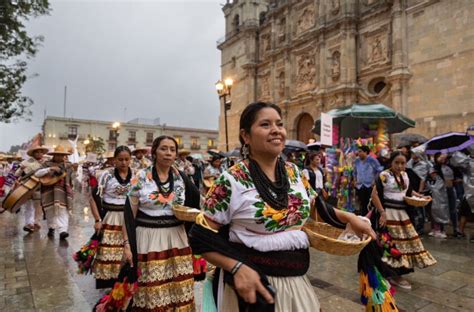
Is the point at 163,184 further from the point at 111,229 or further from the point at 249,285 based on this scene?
the point at 249,285

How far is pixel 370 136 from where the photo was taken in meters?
11.6

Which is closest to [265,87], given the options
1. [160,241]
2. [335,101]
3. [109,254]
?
[335,101]

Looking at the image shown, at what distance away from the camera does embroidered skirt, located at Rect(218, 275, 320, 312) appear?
1666mm

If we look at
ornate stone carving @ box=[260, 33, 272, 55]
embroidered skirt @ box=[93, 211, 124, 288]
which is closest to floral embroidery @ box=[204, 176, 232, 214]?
embroidered skirt @ box=[93, 211, 124, 288]

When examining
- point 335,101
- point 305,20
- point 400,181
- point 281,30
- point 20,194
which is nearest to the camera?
point 400,181

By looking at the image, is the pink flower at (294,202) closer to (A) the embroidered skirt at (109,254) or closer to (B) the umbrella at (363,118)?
(A) the embroidered skirt at (109,254)

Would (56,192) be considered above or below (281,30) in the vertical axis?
below

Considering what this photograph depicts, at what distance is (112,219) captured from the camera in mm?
4359

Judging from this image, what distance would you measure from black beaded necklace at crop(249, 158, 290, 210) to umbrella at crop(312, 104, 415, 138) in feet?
28.9

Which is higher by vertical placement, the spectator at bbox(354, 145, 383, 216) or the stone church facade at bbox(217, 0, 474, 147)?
the stone church facade at bbox(217, 0, 474, 147)

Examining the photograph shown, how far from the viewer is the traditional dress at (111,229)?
13.6 ft

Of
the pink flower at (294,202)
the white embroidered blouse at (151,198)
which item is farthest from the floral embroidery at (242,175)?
the white embroidered blouse at (151,198)

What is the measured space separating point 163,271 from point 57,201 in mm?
5825

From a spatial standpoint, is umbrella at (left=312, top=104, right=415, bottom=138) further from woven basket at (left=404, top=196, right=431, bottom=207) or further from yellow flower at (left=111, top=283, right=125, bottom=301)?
yellow flower at (left=111, top=283, right=125, bottom=301)
